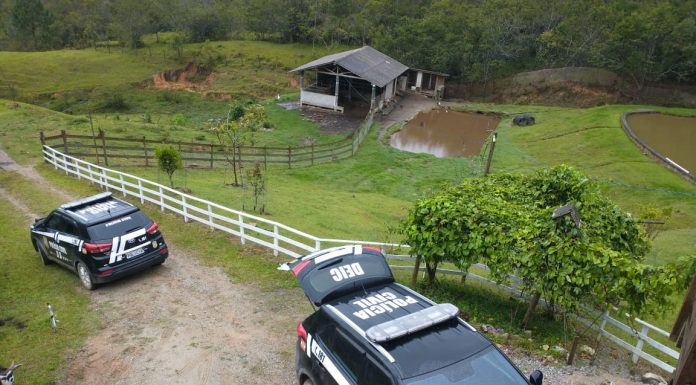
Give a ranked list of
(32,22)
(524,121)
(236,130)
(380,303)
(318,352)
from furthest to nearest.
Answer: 1. (32,22)
2. (524,121)
3. (236,130)
4. (380,303)
5. (318,352)

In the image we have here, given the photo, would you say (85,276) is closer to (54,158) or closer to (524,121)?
(54,158)

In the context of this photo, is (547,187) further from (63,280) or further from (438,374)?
(63,280)

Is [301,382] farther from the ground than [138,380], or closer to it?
farther from the ground

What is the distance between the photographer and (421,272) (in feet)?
35.1

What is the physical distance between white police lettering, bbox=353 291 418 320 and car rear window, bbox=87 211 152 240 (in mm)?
6289

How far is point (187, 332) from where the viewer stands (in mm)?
8422

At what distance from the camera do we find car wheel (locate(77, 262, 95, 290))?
975 centimetres

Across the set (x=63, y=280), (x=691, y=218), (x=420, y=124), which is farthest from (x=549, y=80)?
(x=63, y=280)

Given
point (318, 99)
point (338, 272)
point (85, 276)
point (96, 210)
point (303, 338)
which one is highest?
point (318, 99)

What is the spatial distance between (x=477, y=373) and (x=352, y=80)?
37.6 meters

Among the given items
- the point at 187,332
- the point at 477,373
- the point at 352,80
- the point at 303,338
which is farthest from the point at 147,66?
the point at 477,373

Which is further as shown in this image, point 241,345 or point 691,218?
point 691,218

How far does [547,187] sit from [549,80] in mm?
38990

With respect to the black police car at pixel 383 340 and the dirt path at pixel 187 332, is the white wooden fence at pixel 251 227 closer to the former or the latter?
the dirt path at pixel 187 332
